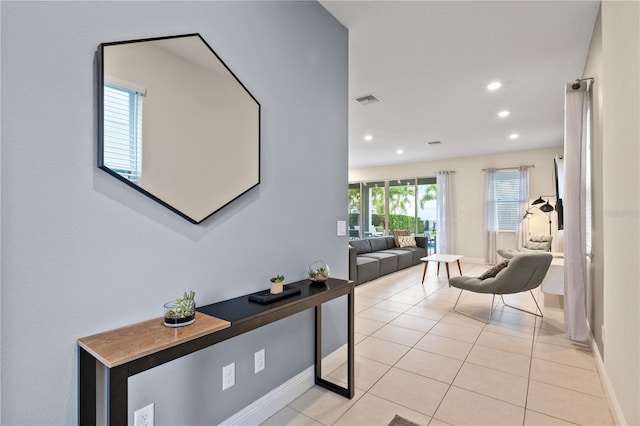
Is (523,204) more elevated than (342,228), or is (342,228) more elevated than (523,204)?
(523,204)

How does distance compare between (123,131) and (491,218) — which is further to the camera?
(491,218)

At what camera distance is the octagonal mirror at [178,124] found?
1210mm

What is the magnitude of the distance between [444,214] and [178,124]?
774 cm

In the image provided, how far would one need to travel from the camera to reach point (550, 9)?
7.70ft

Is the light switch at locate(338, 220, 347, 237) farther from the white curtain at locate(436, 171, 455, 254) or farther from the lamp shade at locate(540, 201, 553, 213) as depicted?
the white curtain at locate(436, 171, 455, 254)

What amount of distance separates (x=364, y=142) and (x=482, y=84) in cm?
302

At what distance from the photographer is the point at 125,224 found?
4.08 feet

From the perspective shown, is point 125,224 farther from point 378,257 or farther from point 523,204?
point 523,204

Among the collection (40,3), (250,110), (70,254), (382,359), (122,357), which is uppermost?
(40,3)

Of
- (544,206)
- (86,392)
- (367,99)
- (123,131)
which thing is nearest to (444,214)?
(544,206)

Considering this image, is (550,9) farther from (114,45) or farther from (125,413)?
(125,413)

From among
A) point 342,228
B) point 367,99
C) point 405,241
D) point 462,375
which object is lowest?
point 462,375

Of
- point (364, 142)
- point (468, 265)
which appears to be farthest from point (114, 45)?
point (468, 265)

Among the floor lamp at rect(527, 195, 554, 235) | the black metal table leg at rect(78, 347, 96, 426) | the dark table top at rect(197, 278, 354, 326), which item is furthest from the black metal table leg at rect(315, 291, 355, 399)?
→ the floor lamp at rect(527, 195, 554, 235)
